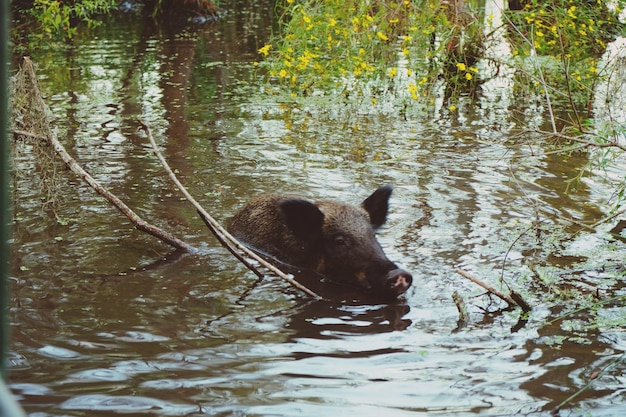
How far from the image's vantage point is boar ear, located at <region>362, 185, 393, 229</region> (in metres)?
8.05

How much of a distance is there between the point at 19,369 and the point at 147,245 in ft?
10.2

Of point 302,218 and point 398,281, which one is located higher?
point 302,218

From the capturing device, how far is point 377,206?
8109 millimetres

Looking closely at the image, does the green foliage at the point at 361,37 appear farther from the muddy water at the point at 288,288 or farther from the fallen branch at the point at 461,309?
the fallen branch at the point at 461,309

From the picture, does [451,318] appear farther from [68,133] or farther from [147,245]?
[68,133]

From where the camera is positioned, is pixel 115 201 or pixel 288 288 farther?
pixel 115 201

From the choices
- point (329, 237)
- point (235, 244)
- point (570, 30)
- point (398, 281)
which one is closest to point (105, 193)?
point (235, 244)

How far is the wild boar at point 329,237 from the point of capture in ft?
23.1

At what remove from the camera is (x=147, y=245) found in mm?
8219

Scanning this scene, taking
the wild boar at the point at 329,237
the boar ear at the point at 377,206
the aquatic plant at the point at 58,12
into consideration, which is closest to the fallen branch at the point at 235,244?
the wild boar at the point at 329,237

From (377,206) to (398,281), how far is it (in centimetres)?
164

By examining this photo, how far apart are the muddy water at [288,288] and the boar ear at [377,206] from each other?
0.29 meters

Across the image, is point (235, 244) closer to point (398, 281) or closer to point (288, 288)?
point (288, 288)

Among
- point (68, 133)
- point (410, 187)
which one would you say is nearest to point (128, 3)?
point (68, 133)
